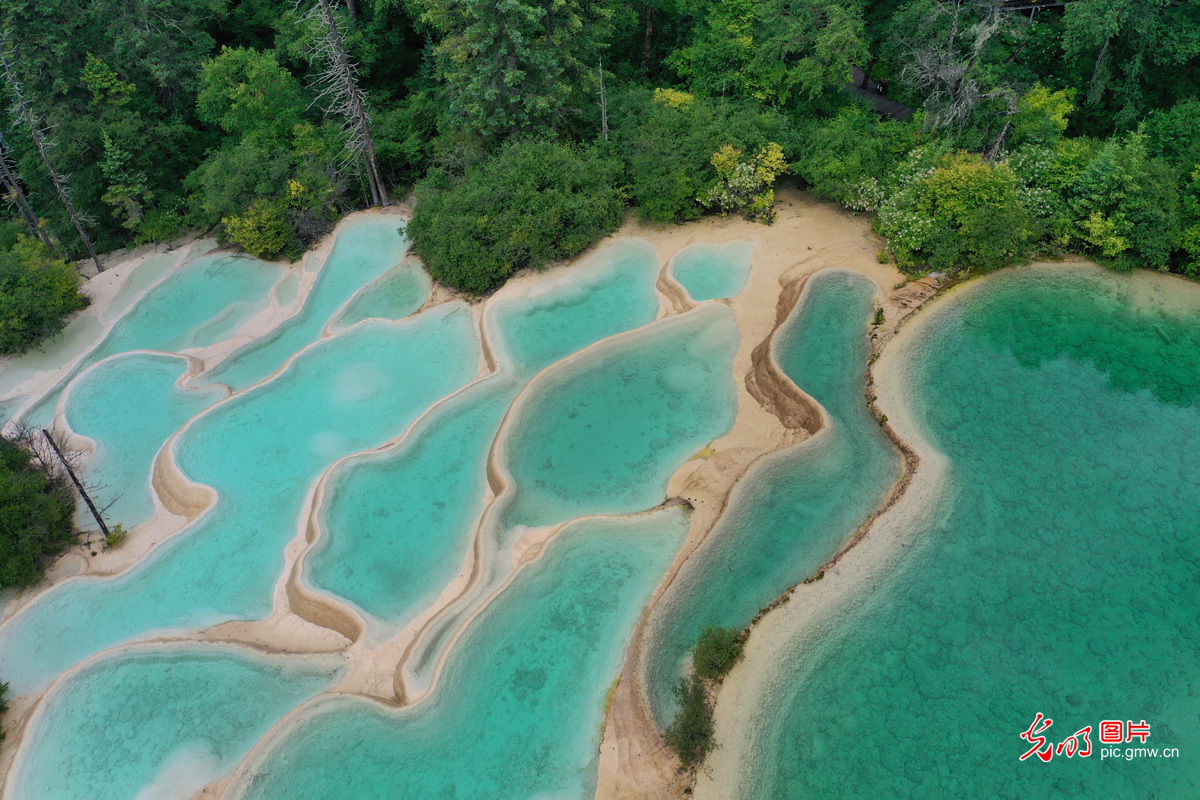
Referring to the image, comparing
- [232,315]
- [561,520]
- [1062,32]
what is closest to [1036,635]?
[561,520]

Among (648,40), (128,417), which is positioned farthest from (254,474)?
(648,40)

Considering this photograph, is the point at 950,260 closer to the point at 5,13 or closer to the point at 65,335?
the point at 65,335

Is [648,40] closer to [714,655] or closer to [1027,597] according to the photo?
[1027,597]

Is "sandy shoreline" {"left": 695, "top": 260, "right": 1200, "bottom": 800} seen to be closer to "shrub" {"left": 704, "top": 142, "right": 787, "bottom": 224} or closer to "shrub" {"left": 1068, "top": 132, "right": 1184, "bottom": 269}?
"shrub" {"left": 1068, "top": 132, "right": 1184, "bottom": 269}

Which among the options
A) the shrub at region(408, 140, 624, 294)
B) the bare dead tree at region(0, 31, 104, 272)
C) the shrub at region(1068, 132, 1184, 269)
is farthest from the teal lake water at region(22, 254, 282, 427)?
the shrub at region(1068, 132, 1184, 269)

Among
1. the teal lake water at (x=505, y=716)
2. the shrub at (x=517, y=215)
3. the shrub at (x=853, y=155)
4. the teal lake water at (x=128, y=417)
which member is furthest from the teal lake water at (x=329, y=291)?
the shrub at (x=853, y=155)

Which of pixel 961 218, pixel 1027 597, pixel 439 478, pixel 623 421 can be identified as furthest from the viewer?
pixel 961 218
